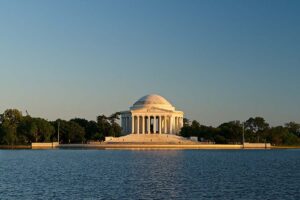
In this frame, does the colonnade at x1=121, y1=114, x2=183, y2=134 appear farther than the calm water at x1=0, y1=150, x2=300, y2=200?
Yes

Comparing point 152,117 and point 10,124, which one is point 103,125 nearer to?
point 152,117

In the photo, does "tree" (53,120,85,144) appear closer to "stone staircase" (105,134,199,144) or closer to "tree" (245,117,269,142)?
"stone staircase" (105,134,199,144)

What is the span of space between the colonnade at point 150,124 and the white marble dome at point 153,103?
11.9 feet

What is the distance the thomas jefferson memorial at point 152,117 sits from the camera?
591 ft

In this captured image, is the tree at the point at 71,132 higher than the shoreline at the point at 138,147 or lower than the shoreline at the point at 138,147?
higher

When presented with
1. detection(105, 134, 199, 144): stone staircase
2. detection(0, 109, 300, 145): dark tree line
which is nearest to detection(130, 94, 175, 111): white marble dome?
detection(0, 109, 300, 145): dark tree line

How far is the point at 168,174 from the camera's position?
6047 cm

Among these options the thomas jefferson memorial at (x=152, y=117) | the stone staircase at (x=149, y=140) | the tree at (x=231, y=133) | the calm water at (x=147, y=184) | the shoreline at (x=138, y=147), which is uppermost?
the thomas jefferson memorial at (x=152, y=117)

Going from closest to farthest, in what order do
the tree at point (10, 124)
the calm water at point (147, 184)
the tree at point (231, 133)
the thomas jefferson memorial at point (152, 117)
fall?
1. the calm water at point (147, 184)
2. the tree at point (10, 124)
3. the tree at point (231, 133)
4. the thomas jefferson memorial at point (152, 117)

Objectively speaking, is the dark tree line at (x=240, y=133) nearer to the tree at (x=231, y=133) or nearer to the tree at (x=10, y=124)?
the tree at (x=231, y=133)

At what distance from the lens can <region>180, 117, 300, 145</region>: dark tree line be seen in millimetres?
159625

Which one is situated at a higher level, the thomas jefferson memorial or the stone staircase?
the thomas jefferson memorial

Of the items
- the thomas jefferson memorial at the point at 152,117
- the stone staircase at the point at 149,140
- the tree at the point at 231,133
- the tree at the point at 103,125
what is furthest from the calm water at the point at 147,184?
the thomas jefferson memorial at the point at 152,117

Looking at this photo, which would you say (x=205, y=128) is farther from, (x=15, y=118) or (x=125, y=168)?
(x=125, y=168)
